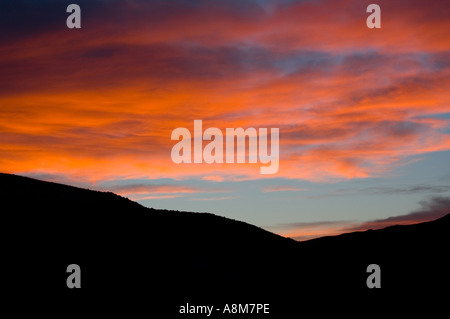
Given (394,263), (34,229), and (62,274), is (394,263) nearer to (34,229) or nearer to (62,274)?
(62,274)

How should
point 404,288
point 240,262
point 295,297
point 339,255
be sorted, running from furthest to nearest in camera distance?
point 339,255 < point 240,262 < point 404,288 < point 295,297

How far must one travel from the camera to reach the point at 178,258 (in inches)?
1597

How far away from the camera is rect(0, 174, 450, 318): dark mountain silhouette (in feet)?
106

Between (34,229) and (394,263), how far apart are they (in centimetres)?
2769

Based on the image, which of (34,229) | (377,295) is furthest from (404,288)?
(34,229)

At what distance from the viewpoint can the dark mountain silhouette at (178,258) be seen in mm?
32281

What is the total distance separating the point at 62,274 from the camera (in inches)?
1341

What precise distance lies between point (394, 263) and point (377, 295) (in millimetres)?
8461

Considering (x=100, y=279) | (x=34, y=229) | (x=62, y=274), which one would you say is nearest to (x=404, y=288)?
(x=100, y=279)

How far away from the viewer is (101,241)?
41844 mm
